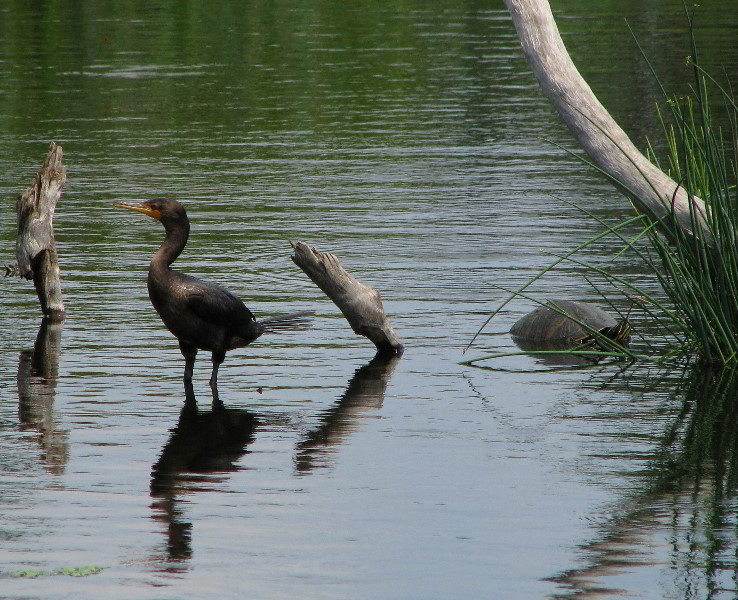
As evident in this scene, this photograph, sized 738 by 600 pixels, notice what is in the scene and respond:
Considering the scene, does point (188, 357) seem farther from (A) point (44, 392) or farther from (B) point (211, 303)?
(A) point (44, 392)

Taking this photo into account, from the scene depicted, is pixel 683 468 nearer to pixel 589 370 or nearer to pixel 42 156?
pixel 589 370

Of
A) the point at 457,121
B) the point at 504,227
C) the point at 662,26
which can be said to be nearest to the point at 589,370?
the point at 504,227

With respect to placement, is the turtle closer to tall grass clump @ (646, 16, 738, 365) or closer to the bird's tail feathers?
tall grass clump @ (646, 16, 738, 365)

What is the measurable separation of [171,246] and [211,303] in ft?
1.50

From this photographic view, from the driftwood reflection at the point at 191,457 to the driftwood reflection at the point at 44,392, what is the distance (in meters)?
0.60

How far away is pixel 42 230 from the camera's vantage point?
37.1 ft

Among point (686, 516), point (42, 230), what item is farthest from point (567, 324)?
point (42, 230)

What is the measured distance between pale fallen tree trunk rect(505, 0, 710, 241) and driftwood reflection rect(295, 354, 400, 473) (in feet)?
6.52

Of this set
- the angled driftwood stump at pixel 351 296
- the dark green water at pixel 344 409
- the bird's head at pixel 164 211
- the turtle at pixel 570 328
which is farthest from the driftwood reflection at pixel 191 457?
the turtle at pixel 570 328

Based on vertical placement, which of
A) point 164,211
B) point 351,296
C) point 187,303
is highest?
point 164,211

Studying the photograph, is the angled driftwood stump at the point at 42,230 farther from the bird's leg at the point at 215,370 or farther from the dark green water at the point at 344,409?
the bird's leg at the point at 215,370

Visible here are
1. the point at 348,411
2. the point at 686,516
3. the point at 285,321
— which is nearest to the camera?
the point at 686,516

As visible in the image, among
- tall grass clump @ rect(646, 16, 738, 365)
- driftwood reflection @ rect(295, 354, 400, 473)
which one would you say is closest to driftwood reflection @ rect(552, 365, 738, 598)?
tall grass clump @ rect(646, 16, 738, 365)

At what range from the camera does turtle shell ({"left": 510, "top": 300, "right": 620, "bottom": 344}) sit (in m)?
10.6
